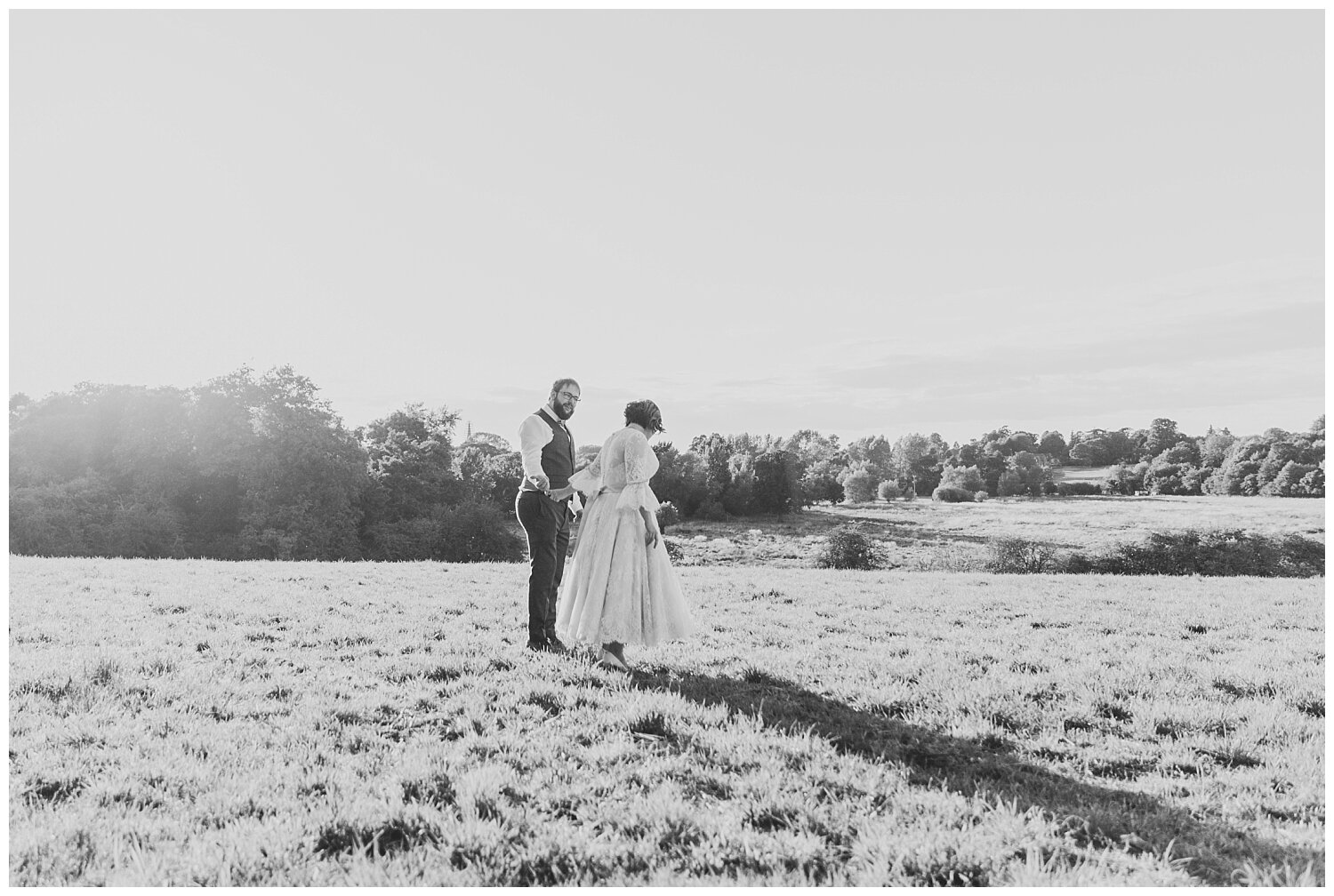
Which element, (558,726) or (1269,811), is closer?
(1269,811)

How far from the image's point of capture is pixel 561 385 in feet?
24.5

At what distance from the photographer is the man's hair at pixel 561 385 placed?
294 inches

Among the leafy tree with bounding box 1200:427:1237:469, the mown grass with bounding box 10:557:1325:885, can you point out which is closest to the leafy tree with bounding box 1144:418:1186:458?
the leafy tree with bounding box 1200:427:1237:469

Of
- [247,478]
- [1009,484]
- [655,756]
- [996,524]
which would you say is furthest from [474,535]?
[1009,484]

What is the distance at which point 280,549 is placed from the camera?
116 ft

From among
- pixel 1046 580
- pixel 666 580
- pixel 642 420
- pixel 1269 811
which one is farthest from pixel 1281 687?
pixel 1046 580

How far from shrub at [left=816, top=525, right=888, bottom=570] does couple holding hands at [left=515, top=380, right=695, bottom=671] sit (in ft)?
92.1

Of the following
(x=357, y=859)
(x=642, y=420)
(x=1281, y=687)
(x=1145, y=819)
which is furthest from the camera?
(x=642, y=420)

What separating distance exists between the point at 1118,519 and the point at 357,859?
5933 cm

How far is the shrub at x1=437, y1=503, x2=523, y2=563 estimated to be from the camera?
137 ft

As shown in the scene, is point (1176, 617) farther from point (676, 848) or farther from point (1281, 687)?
point (676, 848)

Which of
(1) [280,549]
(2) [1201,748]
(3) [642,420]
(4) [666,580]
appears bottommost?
(1) [280,549]

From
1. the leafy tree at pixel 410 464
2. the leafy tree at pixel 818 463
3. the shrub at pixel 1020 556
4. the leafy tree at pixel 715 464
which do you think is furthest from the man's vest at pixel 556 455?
the leafy tree at pixel 818 463

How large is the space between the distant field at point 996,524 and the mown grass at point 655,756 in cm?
2969
